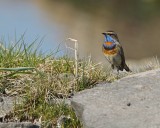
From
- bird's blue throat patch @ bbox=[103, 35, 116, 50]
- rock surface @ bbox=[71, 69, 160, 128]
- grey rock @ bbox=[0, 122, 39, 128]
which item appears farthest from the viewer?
bird's blue throat patch @ bbox=[103, 35, 116, 50]

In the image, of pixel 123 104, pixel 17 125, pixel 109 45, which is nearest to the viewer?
pixel 17 125

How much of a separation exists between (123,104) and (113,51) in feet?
4.77

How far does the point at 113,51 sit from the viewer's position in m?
6.34

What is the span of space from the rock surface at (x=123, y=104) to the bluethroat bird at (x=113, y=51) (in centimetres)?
94

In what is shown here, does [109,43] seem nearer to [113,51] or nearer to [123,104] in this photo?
[113,51]

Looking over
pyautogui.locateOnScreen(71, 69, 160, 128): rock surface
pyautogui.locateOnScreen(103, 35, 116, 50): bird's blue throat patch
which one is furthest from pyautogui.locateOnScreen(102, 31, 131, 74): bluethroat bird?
pyautogui.locateOnScreen(71, 69, 160, 128): rock surface

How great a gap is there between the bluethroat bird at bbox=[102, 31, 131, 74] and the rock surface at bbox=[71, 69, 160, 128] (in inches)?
37.1

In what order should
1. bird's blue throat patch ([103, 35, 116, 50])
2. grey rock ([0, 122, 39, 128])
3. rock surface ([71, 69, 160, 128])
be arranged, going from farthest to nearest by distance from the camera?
bird's blue throat patch ([103, 35, 116, 50]) → grey rock ([0, 122, 39, 128]) → rock surface ([71, 69, 160, 128])

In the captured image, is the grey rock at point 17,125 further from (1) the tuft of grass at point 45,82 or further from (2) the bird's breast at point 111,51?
(2) the bird's breast at point 111,51

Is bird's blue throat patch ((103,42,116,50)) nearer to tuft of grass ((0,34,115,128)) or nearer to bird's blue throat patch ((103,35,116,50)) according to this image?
bird's blue throat patch ((103,35,116,50))

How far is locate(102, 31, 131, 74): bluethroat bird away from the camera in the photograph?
6309mm

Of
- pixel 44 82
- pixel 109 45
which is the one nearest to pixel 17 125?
pixel 44 82

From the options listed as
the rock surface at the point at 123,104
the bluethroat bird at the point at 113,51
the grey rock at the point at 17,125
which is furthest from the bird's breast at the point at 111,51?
the grey rock at the point at 17,125

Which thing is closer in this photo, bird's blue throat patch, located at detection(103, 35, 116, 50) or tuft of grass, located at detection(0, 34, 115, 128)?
tuft of grass, located at detection(0, 34, 115, 128)
